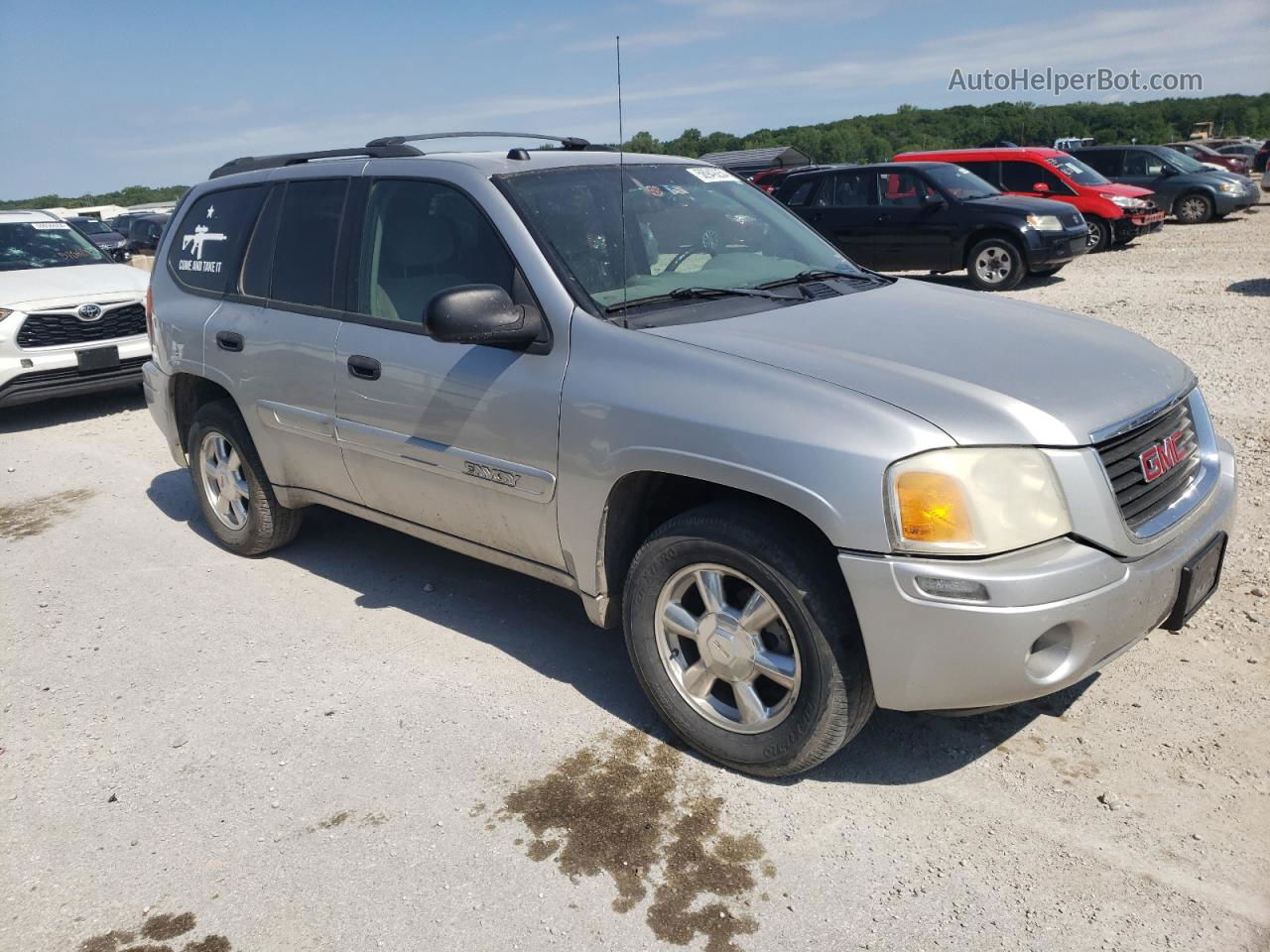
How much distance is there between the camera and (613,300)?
3.72 metres

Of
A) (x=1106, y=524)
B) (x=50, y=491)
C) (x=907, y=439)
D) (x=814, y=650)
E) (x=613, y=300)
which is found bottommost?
(x=50, y=491)

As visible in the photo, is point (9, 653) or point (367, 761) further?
point (9, 653)

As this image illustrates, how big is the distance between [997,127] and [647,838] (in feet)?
165

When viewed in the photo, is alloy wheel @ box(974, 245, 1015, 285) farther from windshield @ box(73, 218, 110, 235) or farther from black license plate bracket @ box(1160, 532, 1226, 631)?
windshield @ box(73, 218, 110, 235)

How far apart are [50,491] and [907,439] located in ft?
20.6

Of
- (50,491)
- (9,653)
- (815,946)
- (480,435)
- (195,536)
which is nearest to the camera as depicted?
(815,946)

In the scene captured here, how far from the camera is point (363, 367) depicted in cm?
426

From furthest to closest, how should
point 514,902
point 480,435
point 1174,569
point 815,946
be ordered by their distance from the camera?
point 480,435 → point 1174,569 → point 514,902 → point 815,946

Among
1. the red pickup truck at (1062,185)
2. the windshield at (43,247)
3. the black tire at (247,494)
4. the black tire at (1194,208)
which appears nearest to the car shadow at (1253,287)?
the red pickup truck at (1062,185)

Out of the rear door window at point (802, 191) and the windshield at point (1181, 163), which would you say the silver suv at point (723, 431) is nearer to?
the rear door window at point (802, 191)

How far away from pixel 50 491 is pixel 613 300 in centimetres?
516

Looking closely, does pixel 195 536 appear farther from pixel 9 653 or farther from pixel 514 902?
pixel 514 902

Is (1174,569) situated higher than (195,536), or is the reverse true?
(1174,569)

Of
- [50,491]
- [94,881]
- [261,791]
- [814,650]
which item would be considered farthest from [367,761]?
[50,491]
